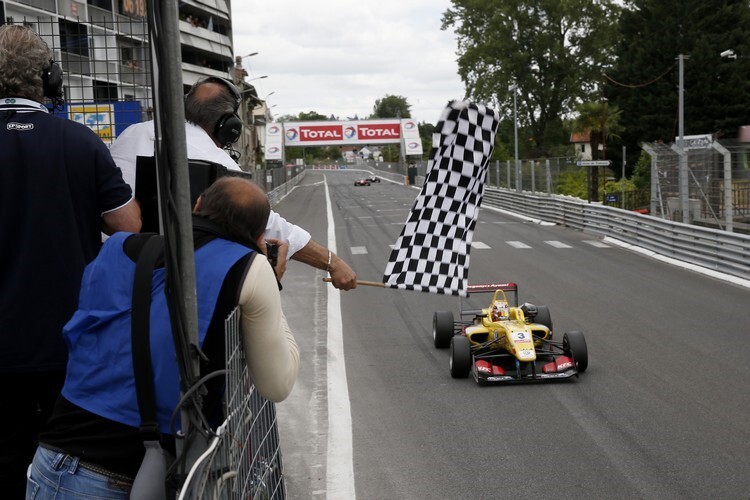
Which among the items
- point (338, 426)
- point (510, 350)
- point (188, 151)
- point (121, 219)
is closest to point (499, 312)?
point (510, 350)

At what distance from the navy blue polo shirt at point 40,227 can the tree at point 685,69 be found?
1950 inches

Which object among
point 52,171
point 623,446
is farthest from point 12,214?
point 623,446

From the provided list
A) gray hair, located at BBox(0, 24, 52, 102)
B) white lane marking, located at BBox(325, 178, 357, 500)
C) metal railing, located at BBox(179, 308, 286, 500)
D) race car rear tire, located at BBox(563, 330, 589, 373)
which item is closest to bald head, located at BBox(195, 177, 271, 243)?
metal railing, located at BBox(179, 308, 286, 500)

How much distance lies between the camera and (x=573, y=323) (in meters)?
11.6

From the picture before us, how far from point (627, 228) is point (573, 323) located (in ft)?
38.6

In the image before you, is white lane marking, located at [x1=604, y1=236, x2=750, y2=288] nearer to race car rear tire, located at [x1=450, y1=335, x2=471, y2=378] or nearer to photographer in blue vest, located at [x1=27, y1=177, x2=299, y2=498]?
race car rear tire, located at [x1=450, y1=335, x2=471, y2=378]

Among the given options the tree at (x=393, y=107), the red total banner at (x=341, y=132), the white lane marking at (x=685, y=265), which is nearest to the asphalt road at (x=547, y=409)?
the white lane marking at (x=685, y=265)

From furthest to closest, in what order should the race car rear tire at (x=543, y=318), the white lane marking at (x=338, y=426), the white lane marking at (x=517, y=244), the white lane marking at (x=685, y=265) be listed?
the white lane marking at (x=517, y=244)
the white lane marking at (x=685, y=265)
the race car rear tire at (x=543, y=318)
the white lane marking at (x=338, y=426)

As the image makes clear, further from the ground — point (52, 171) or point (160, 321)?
point (52, 171)

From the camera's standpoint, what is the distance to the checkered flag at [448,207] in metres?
4.45

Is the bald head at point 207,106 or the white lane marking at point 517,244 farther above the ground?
the bald head at point 207,106

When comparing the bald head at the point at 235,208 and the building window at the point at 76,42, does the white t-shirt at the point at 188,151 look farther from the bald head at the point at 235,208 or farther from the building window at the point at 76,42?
the building window at the point at 76,42

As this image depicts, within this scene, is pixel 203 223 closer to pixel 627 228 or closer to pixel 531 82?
pixel 627 228

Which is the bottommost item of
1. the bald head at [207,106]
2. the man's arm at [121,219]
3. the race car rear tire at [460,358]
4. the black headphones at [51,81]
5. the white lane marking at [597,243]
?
the white lane marking at [597,243]
